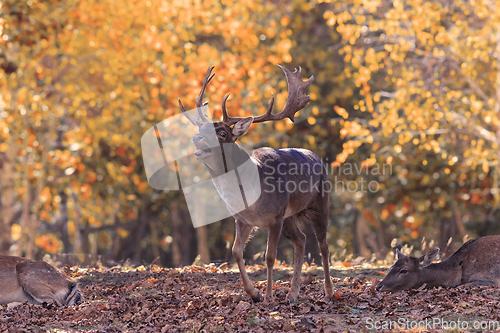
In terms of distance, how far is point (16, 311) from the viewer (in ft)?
24.1

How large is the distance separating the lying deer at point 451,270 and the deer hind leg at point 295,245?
1210 millimetres

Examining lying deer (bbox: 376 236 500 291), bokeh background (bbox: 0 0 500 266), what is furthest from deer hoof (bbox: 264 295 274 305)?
bokeh background (bbox: 0 0 500 266)

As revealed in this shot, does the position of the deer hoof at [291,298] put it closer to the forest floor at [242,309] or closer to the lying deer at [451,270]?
the forest floor at [242,309]

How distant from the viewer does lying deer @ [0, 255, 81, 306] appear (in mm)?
7762

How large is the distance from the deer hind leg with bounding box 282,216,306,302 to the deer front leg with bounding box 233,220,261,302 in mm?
546

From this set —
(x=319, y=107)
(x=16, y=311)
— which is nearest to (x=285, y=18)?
(x=319, y=107)

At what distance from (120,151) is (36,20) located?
15.7 feet

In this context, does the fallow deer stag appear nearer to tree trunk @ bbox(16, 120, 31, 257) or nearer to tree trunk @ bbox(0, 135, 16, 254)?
tree trunk @ bbox(16, 120, 31, 257)

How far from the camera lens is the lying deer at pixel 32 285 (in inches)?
306

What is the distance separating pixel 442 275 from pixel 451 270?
0.15 metres

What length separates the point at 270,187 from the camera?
7.60 meters

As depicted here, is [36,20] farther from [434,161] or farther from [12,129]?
[434,161]

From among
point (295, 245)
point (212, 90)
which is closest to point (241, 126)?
point (295, 245)

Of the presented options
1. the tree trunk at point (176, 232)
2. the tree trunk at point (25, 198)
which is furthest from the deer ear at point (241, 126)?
the tree trunk at point (176, 232)
